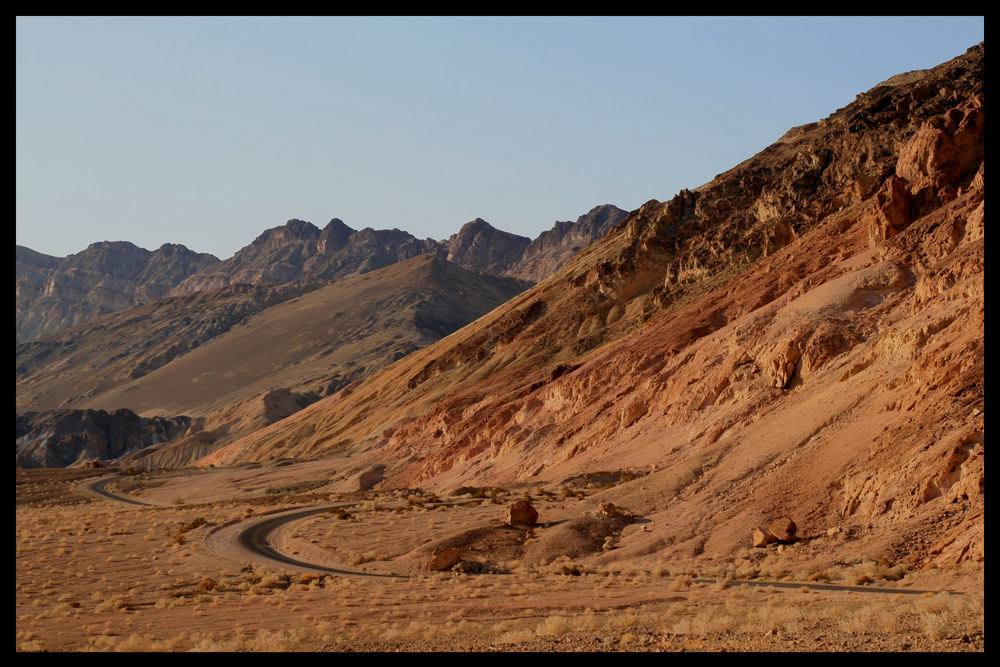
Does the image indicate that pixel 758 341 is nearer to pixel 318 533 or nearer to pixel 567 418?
pixel 567 418

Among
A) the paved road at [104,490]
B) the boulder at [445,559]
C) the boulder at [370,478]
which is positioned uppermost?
the paved road at [104,490]

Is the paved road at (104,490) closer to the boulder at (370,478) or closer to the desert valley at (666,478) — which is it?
the desert valley at (666,478)

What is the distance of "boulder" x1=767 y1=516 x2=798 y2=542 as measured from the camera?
2670 cm

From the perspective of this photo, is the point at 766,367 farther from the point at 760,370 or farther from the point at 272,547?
the point at 272,547

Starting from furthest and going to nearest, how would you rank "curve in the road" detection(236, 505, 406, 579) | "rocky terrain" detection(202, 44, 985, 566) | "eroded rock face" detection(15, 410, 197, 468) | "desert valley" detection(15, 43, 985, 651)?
1. "eroded rock face" detection(15, 410, 197, 468)
2. "curve in the road" detection(236, 505, 406, 579)
3. "rocky terrain" detection(202, 44, 985, 566)
4. "desert valley" detection(15, 43, 985, 651)

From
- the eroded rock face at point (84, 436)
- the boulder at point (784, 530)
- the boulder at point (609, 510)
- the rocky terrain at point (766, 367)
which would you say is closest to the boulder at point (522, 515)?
the boulder at point (609, 510)

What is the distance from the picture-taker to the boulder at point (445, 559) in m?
29.1

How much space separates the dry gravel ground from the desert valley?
0.41ft

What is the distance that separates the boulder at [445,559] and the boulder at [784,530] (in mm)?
9655

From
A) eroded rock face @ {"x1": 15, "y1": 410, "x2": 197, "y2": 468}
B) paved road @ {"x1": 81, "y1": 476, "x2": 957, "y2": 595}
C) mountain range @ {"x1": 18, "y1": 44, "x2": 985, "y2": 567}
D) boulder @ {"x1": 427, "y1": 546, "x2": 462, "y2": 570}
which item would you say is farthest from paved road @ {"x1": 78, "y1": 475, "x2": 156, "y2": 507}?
eroded rock face @ {"x1": 15, "y1": 410, "x2": 197, "y2": 468}

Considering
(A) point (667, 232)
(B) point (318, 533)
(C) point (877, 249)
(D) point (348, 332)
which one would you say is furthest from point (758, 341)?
(D) point (348, 332)

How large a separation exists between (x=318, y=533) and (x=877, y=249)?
3005 centimetres

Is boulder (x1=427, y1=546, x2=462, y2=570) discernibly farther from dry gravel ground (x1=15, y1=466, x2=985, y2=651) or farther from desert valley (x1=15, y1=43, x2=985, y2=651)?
dry gravel ground (x1=15, y1=466, x2=985, y2=651)

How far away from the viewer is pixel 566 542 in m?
30.6
